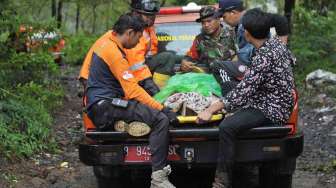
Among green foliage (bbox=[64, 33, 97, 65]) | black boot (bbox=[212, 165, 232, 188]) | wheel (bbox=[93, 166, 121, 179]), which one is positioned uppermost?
black boot (bbox=[212, 165, 232, 188])

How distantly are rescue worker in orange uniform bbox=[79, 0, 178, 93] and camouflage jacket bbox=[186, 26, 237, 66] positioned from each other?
1.24 ft

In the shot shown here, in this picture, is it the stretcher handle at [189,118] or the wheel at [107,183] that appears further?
the wheel at [107,183]

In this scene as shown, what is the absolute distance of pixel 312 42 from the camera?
14961 millimetres

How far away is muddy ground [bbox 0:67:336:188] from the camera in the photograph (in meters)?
6.74

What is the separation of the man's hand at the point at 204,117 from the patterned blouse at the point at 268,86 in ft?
0.68

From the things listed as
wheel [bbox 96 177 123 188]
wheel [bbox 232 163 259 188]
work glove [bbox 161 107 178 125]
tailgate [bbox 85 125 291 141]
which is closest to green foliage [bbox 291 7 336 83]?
wheel [bbox 232 163 259 188]

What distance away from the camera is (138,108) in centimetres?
555

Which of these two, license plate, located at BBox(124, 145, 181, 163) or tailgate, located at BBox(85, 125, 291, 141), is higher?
tailgate, located at BBox(85, 125, 291, 141)

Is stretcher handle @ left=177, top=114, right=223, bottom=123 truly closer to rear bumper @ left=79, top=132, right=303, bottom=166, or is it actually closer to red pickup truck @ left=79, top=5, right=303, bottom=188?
red pickup truck @ left=79, top=5, right=303, bottom=188

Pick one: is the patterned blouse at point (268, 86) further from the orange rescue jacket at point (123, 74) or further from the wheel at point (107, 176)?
the wheel at point (107, 176)

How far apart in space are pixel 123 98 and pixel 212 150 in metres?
0.95

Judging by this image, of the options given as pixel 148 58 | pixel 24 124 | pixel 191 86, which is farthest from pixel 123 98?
pixel 24 124

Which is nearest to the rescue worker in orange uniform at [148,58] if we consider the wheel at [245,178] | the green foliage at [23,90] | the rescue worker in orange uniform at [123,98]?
the rescue worker in orange uniform at [123,98]

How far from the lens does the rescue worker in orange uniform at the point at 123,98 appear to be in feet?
17.7
